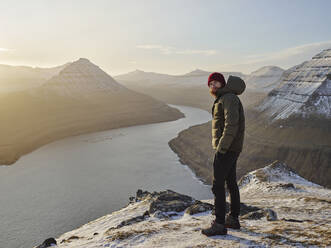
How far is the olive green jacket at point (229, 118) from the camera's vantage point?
21.6 ft

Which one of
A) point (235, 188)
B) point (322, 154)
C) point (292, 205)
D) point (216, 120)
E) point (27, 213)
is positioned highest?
point (216, 120)

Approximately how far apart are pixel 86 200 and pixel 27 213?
271 inches

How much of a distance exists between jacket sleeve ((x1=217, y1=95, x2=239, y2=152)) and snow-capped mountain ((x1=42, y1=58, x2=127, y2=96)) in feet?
408

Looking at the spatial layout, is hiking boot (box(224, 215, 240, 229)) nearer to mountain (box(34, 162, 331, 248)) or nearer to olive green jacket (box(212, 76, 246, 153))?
mountain (box(34, 162, 331, 248))

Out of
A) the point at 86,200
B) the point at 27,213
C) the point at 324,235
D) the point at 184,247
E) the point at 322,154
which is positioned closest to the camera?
the point at 184,247

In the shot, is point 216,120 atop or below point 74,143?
atop

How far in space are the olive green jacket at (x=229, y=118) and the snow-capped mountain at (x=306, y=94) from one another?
5764 cm

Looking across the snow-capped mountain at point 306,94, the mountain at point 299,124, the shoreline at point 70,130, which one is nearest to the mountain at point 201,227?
the mountain at point 299,124

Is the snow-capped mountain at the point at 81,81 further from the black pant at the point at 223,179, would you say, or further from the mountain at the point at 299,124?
the black pant at the point at 223,179

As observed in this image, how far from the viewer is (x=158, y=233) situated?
8555mm

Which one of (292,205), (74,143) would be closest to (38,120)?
(74,143)

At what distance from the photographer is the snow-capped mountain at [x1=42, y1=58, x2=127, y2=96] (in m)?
126

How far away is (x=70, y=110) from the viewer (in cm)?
10356

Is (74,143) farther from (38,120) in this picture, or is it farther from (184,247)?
(184,247)
